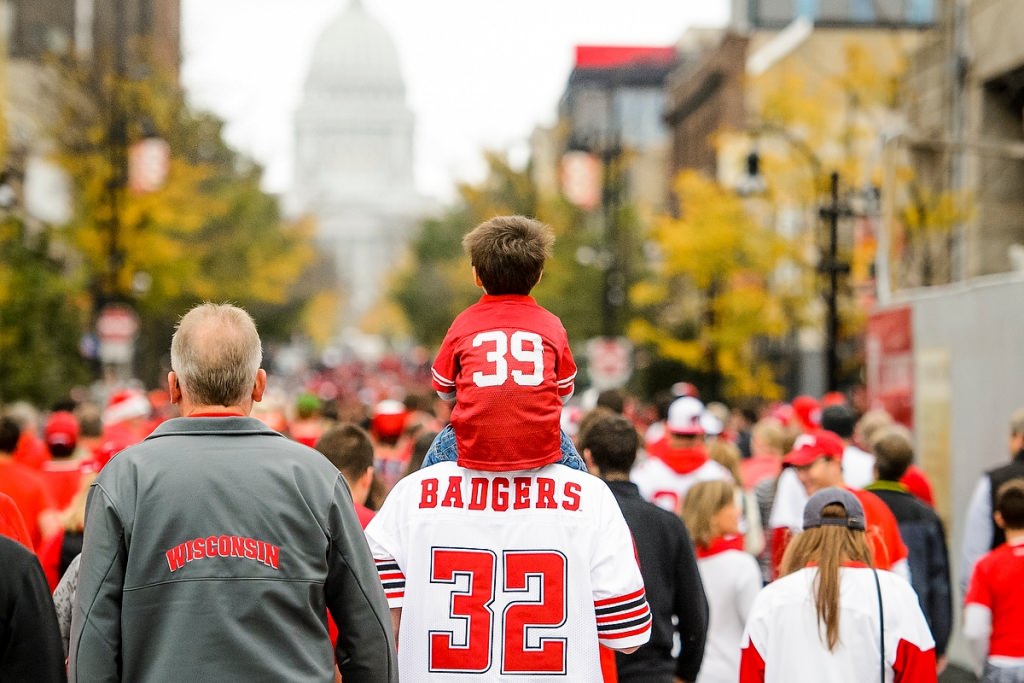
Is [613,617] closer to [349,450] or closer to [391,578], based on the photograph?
[391,578]

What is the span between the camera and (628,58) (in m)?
99.2

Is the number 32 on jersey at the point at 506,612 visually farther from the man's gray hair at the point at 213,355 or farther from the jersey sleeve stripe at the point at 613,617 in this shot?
the man's gray hair at the point at 213,355

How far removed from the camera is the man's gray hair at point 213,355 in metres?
4.14

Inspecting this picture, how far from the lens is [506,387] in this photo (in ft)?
14.7

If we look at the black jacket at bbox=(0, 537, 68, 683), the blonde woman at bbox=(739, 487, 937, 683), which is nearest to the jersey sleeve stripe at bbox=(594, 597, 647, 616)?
the blonde woman at bbox=(739, 487, 937, 683)

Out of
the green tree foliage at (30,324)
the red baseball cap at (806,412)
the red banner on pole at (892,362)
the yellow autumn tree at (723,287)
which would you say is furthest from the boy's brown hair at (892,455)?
the green tree foliage at (30,324)

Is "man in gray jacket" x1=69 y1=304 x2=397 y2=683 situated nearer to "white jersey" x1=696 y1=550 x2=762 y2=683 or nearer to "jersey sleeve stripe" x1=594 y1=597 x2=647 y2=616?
"jersey sleeve stripe" x1=594 y1=597 x2=647 y2=616

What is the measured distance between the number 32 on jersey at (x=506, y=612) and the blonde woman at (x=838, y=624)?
1.25 meters

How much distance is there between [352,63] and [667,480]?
183 meters

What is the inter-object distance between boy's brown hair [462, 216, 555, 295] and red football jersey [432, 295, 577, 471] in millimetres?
146

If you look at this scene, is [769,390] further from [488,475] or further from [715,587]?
[488,475]

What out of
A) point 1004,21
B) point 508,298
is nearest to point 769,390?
point 1004,21

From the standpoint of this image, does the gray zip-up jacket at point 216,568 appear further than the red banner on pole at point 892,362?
No

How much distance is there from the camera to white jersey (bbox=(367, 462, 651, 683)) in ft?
14.9
